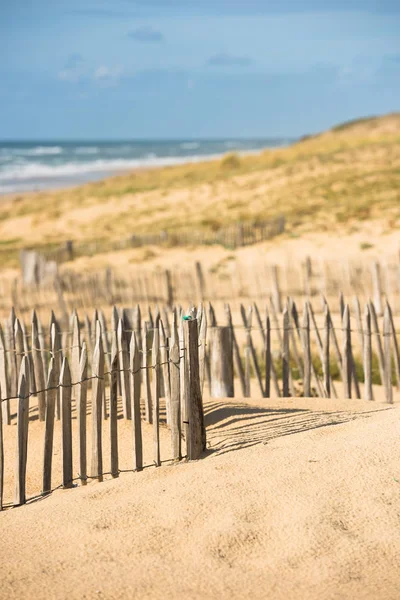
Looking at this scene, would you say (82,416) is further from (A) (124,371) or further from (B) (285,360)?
(B) (285,360)

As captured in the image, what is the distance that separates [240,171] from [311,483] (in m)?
31.4

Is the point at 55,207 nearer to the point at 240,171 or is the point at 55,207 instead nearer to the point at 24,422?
the point at 240,171

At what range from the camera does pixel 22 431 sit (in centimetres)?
468

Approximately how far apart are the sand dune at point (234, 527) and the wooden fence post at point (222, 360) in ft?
5.24

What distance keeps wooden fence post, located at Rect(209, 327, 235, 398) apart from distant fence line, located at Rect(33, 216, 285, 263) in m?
10.6

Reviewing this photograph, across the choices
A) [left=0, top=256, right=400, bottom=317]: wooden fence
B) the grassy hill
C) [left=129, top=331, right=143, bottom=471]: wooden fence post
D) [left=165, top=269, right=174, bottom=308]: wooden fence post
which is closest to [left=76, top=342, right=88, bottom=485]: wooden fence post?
[left=129, top=331, right=143, bottom=471]: wooden fence post

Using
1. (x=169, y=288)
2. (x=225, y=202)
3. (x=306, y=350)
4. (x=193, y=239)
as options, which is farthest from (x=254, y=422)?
(x=225, y=202)

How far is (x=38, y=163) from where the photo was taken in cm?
7069

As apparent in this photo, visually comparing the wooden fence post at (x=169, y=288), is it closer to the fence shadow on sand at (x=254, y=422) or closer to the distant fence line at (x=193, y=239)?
the distant fence line at (x=193, y=239)

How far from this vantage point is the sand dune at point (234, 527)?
3.67m

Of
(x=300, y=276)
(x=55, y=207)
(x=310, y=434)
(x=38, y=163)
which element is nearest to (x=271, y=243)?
(x=300, y=276)

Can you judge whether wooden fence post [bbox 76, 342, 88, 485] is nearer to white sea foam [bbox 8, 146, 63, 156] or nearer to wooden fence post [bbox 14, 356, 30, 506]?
wooden fence post [bbox 14, 356, 30, 506]

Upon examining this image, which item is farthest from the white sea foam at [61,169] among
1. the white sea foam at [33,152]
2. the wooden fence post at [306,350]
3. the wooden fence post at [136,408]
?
the wooden fence post at [136,408]

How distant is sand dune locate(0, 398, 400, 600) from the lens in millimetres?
3672
